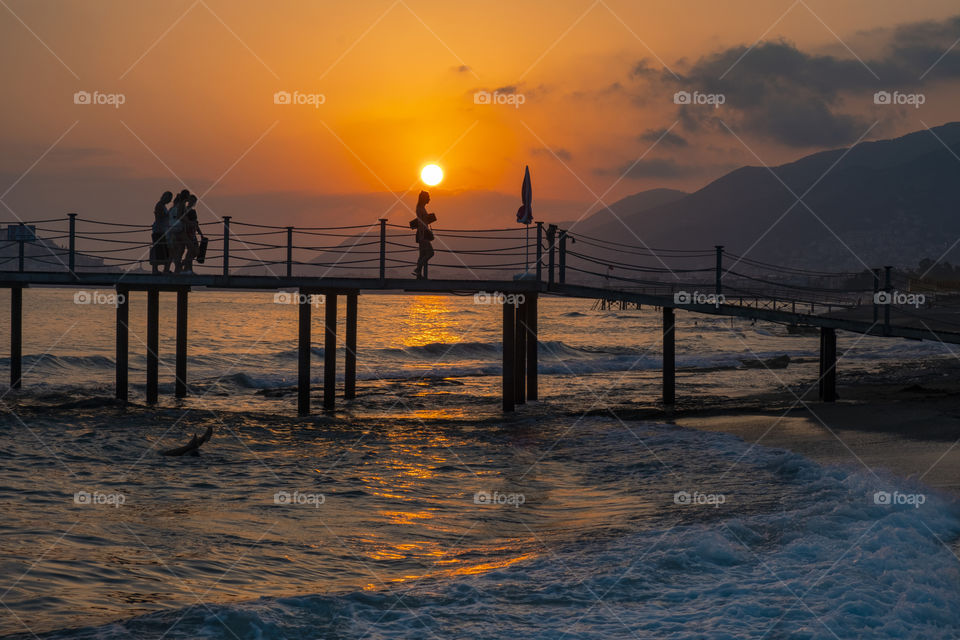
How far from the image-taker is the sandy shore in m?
12.1

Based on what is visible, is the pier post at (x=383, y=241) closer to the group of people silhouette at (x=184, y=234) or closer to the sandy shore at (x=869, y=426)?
the group of people silhouette at (x=184, y=234)

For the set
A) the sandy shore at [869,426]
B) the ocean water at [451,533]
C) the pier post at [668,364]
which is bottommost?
the ocean water at [451,533]

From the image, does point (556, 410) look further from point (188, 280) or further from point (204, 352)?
point (204, 352)

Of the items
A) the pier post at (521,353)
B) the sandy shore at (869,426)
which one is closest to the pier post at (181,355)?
the pier post at (521,353)

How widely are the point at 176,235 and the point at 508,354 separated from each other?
7.92 m

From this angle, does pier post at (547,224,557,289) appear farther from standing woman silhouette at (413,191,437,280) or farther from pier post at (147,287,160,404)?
pier post at (147,287,160,404)

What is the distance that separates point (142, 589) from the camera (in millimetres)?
7277

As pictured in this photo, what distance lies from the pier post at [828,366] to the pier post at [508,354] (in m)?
7.19

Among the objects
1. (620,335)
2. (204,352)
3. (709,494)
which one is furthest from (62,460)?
(620,335)

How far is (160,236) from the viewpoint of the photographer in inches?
766

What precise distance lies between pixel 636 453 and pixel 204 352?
3593 centimetres

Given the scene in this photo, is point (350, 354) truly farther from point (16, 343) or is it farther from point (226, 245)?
point (16, 343)

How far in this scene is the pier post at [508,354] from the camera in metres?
20.0

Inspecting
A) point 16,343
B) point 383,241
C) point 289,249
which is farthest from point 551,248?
point 16,343
